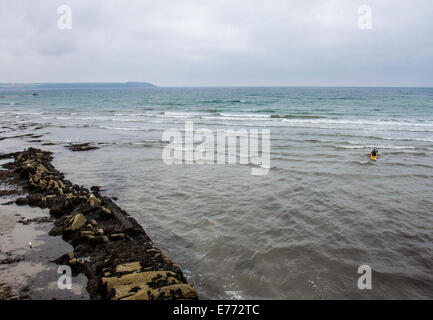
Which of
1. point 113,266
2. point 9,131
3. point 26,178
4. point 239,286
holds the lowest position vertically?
point 239,286

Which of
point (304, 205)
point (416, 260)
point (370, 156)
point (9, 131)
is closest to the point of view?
point (416, 260)

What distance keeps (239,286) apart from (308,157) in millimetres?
11578

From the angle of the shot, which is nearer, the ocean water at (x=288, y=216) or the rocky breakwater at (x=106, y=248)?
the rocky breakwater at (x=106, y=248)

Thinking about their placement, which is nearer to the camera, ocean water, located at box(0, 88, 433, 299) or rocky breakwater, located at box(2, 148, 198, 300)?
rocky breakwater, located at box(2, 148, 198, 300)

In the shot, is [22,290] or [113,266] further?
[113,266]

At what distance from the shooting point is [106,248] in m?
6.27

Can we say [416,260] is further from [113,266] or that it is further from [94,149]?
[94,149]

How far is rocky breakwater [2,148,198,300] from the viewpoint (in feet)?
15.5

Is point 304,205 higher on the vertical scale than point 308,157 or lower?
lower

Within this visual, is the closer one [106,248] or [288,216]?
[106,248]

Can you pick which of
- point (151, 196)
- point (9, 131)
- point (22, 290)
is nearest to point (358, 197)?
point (151, 196)

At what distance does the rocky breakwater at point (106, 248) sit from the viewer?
4.73m

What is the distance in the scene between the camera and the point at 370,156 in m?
15.1
